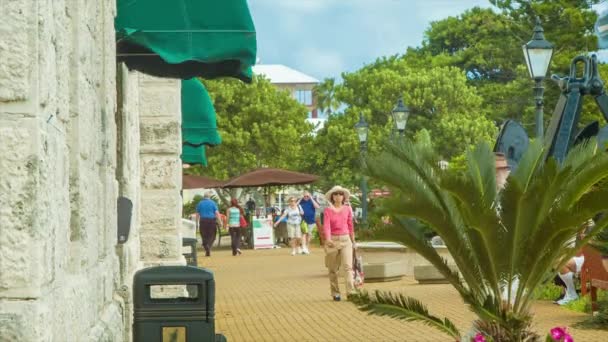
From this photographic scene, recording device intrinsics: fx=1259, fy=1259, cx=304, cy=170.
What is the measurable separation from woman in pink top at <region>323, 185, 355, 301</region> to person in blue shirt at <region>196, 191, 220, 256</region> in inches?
622

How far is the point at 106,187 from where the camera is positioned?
7629mm

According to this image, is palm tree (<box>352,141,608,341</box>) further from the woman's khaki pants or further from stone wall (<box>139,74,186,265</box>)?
the woman's khaki pants

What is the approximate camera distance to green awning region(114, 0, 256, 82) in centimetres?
965

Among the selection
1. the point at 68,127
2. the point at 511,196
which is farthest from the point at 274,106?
the point at 68,127

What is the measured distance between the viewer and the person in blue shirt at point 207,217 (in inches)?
1375

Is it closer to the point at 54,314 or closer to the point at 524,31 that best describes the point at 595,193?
the point at 54,314

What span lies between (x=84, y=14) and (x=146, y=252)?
859cm

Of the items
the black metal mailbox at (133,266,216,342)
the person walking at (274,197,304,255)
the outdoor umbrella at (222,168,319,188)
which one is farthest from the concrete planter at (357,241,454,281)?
the outdoor umbrella at (222,168,319,188)

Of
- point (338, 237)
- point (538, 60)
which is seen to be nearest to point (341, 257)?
point (338, 237)

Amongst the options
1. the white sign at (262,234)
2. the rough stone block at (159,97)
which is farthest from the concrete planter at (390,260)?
the white sign at (262,234)

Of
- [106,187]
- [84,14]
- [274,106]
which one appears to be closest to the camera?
[84,14]

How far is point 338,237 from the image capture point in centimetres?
1898

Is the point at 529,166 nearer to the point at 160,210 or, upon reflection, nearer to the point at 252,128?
the point at 160,210

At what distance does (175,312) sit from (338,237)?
10.2 meters
